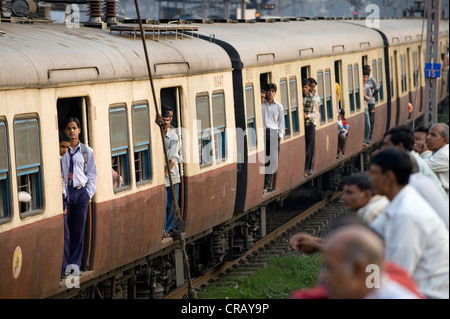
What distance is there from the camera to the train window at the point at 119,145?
10250mm

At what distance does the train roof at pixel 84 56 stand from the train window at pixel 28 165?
350mm

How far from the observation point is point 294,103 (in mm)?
17219

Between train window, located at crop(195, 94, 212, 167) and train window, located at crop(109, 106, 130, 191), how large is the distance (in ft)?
6.78

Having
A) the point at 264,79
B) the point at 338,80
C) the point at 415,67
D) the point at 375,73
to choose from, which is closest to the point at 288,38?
the point at 264,79

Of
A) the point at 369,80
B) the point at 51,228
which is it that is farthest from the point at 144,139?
the point at 369,80

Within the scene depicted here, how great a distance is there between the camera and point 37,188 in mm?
8781

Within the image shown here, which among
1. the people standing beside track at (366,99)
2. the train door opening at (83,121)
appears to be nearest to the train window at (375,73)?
the people standing beside track at (366,99)

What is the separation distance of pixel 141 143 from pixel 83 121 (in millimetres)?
1299

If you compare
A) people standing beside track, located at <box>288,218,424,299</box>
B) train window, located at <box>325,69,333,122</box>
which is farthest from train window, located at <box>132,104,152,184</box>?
train window, located at <box>325,69,333,122</box>

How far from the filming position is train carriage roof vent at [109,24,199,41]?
11750 mm

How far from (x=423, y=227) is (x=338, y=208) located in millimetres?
15280

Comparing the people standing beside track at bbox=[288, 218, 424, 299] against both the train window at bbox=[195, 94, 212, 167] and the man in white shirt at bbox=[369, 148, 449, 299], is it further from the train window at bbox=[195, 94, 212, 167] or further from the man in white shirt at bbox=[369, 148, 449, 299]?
the train window at bbox=[195, 94, 212, 167]

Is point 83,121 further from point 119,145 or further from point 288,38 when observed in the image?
point 288,38
